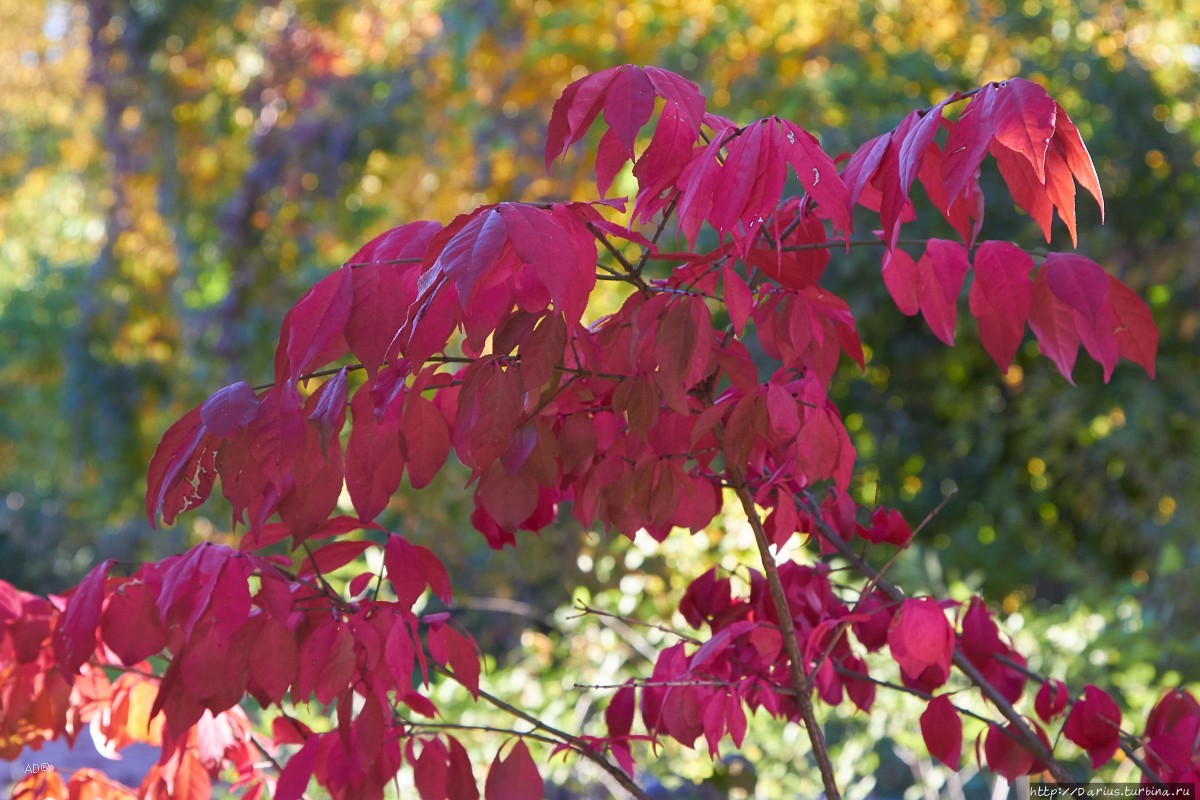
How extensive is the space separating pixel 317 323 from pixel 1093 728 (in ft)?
2.35

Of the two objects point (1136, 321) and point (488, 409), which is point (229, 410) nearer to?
point (488, 409)

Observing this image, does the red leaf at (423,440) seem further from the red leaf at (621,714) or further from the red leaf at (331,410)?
the red leaf at (621,714)

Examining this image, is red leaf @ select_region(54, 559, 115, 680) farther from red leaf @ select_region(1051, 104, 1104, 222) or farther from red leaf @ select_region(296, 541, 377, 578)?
red leaf @ select_region(1051, 104, 1104, 222)

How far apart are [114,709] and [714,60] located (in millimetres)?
3225

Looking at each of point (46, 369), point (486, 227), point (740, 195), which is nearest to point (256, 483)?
point (486, 227)

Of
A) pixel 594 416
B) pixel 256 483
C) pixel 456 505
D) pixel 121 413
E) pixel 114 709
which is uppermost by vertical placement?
pixel 256 483

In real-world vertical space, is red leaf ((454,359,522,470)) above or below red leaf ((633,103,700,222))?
below

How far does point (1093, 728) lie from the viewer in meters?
0.95

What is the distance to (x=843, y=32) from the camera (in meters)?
4.08

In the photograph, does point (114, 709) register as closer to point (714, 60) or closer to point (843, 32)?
point (714, 60)

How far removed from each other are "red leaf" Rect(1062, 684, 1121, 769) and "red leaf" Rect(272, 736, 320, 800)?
2.00 feet

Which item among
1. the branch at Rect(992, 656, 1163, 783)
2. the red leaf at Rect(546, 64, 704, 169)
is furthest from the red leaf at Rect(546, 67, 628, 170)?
the branch at Rect(992, 656, 1163, 783)

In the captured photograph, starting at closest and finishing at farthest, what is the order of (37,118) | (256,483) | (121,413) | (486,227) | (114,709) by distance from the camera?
(486,227) → (256,483) → (114,709) → (121,413) → (37,118)

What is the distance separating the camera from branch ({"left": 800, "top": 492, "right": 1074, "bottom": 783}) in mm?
967
